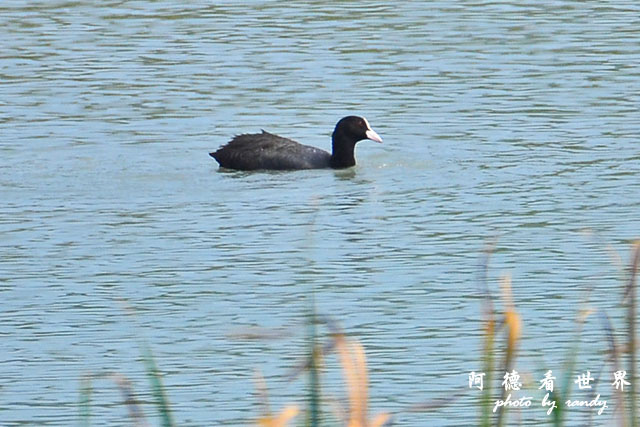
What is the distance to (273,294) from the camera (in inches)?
419

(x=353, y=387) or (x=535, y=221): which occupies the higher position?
(x=353, y=387)

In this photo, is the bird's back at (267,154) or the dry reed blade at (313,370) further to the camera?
the bird's back at (267,154)

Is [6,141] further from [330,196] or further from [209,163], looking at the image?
[330,196]

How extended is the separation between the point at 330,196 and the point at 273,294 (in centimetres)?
382

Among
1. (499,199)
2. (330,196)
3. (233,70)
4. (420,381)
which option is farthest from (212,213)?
(233,70)

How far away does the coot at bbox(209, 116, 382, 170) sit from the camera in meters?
15.3

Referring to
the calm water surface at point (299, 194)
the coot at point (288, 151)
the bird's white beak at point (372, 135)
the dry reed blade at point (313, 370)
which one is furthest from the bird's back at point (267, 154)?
the dry reed blade at point (313, 370)

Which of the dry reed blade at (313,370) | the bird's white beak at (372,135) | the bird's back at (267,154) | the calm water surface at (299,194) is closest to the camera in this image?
the dry reed blade at (313,370)

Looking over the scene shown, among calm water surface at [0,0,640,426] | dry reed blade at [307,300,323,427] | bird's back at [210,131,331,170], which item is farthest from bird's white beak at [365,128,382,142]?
dry reed blade at [307,300,323,427]

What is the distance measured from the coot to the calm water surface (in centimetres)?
15

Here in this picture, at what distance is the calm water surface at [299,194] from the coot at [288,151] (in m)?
0.15

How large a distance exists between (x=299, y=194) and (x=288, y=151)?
1166 mm

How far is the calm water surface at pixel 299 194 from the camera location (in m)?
9.23

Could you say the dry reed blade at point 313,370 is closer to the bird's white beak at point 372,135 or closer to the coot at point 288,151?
the coot at point 288,151
